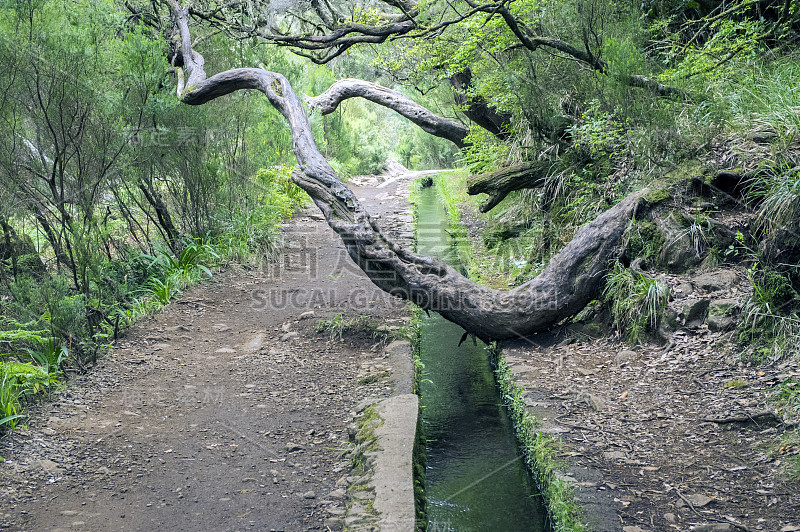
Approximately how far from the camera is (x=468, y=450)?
13.9 feet

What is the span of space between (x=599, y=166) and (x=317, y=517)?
536 centimetres

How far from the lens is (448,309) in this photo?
17.8ft

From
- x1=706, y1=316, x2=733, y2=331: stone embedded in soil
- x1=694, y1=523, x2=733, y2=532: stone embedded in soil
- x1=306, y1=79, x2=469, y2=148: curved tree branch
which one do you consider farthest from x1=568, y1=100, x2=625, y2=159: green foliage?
x1=306, y1=79, x2=469, y2=148: curved tree branch

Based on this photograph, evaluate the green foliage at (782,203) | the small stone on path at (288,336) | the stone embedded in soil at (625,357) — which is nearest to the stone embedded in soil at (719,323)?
the stone embedded in soil at (625,357)

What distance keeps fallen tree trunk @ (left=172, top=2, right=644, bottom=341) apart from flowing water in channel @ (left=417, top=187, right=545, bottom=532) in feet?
1.73

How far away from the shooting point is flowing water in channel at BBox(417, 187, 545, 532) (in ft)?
11.6

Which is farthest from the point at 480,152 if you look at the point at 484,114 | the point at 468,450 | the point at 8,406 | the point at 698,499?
the point at 8,406

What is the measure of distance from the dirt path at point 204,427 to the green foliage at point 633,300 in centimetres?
210

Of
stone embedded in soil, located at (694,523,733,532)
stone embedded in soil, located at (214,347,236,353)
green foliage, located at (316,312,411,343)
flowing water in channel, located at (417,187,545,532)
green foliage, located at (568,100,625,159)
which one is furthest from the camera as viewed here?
green foliage, located at (568,100,625,159)

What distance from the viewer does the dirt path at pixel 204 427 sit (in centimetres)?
319

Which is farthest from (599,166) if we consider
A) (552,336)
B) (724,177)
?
(552,336)

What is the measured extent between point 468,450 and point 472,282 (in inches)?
67.3

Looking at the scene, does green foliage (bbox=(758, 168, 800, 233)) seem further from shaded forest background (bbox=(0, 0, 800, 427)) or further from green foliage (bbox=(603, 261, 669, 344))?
green foliage (bbox=(603, 261, 669, 344))

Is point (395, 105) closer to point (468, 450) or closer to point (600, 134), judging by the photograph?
point (600, 134)
